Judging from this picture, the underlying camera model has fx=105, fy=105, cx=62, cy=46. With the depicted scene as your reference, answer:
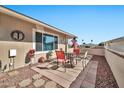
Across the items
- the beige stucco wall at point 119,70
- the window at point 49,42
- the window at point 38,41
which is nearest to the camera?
the beige stucco wall at point 119,70

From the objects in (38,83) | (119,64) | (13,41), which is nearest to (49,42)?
(13,41)

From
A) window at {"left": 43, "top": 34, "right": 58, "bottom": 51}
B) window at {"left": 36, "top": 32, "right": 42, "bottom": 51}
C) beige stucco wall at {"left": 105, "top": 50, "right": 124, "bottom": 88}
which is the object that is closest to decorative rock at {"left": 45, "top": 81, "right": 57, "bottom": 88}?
beige stucco wall at {"left": 105, "top": 50, "right": 124, "bottom": 88}

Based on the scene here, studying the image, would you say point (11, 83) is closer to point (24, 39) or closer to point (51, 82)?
point (51, 82)

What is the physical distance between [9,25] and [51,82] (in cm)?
336

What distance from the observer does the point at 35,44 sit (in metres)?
6.73

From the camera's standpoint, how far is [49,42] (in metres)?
8.54

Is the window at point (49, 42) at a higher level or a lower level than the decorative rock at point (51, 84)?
higher

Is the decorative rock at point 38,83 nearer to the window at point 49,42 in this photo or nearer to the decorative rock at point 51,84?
the decorative rock at point 51,84

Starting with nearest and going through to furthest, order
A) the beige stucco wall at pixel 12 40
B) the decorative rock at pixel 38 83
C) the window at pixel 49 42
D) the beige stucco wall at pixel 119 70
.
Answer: the beige stucco wall at pixel 119 70, the decorative rock at pixel 38 83, the beige stucco wall at pixel 12 40, the window at pixel 49 42

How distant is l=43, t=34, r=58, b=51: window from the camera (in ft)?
26.0

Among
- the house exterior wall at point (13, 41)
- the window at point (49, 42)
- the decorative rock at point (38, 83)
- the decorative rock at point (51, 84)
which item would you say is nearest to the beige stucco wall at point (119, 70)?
the decorative rock at point (51, 84)

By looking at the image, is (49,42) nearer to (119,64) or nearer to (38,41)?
(38,41)

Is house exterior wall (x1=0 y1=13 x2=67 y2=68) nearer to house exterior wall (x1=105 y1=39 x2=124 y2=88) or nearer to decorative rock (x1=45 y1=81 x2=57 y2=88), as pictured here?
decorative rock (x1=45 y1=81 x2=57 y2=88)

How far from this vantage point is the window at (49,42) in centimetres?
793
